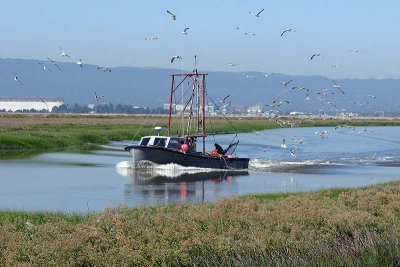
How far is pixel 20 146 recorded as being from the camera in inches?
2419

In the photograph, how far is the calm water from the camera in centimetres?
3053

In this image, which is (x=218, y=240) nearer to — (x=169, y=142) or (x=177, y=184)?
(x=177, y=184)

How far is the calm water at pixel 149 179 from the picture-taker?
100ft

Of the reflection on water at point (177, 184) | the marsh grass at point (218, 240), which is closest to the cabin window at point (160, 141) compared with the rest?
the reflection on water at point (177, 184)

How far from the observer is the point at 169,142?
155 ft

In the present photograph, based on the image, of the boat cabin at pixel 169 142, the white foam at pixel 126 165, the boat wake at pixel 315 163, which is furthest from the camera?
the boat wake at pixel 315 163

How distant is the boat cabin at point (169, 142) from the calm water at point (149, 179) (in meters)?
1.53

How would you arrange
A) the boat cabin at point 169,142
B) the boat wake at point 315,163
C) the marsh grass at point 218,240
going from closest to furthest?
the marsh grass at point 218,240 → the boat cabin at point 169,142 → the boat wake at point 315,163

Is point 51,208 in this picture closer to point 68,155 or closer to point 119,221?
point 119,221

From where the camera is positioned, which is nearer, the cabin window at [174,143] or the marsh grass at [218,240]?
the marsh grass at [218,240]

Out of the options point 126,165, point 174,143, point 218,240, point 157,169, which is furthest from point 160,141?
point 218,240

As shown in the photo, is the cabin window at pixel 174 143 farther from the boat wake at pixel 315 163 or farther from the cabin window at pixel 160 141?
the boat wake at pixel 315 163

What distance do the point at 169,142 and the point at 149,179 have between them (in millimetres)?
6476

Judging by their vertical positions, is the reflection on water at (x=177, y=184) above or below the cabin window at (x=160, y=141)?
below
